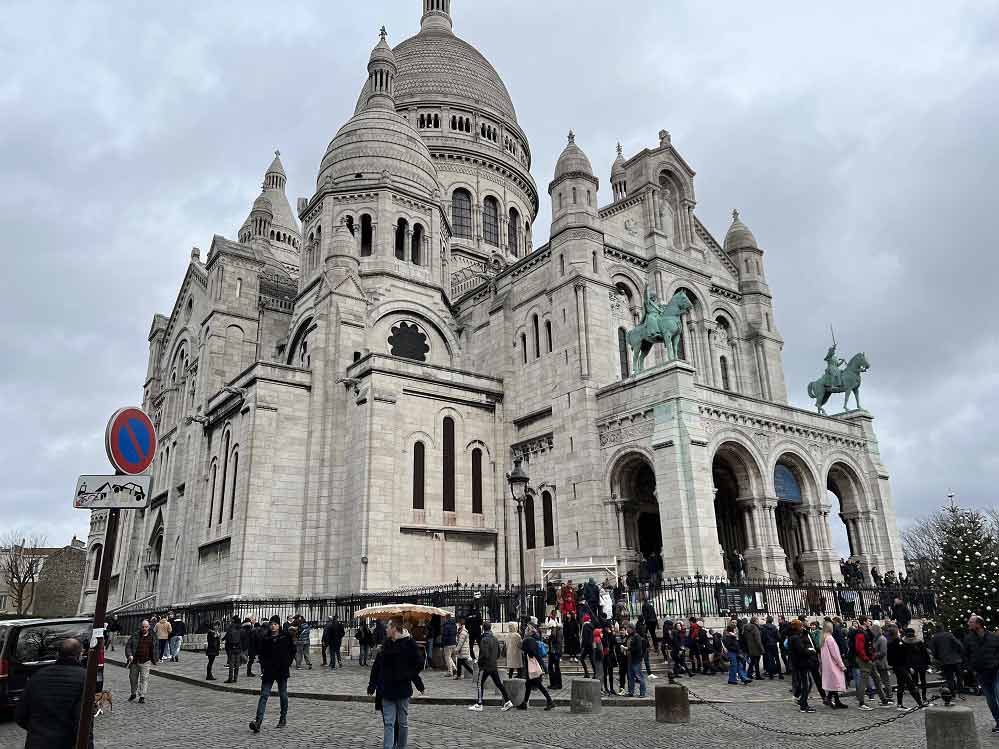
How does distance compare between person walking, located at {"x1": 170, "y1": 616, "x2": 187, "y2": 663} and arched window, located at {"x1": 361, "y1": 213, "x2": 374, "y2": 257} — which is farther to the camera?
arched window, located at {"x1": 361, "y1": 213, "x2": 374, "y2": 257}

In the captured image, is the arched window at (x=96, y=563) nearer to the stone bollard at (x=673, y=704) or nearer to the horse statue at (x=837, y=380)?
the horse statue at (x=837, y=380)

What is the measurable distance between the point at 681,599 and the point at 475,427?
46.0 feet

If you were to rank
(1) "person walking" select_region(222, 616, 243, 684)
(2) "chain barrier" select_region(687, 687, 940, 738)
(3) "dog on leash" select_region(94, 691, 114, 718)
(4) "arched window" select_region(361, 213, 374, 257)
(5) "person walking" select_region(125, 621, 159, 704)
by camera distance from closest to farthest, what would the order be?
(2) "chain barrier" select_region(687, 687, 940, 738), (3) "dog on leash" select_region(94, 691, 114, 718), (5) "person walking" select_region(125, 621, 159, 704), (1) "person walking" select_region(222, 616, 243, 684), (4) "arched window" select_region(361, 213, 374, 257)

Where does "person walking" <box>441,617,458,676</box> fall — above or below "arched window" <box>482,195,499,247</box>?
below

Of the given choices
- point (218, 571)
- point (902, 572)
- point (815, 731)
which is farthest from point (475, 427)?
point (815, 731)

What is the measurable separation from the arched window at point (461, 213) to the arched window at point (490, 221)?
1120 mm

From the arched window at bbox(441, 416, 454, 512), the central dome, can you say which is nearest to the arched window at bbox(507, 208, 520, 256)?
the central dome

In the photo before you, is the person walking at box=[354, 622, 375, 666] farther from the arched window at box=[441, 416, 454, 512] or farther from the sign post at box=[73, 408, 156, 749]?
the sign post at box=[73, 408, 156, 749]

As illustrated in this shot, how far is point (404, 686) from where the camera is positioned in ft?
30.3

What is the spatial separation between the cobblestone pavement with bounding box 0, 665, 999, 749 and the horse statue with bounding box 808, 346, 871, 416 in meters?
21.7

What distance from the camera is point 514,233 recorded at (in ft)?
183

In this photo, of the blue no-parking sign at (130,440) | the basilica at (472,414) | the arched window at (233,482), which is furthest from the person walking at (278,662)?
the arched window at (233,482)

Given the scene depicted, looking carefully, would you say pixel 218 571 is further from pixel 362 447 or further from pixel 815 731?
pixel 815 731

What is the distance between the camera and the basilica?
3000cm
